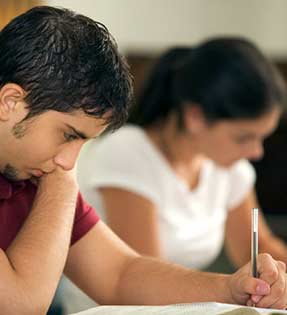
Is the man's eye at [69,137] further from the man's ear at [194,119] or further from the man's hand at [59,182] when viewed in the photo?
the man's ear at [194,119]

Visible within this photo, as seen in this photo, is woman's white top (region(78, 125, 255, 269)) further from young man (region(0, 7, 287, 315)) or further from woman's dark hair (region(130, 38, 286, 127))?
young man (region(0, 7, 287, 315))

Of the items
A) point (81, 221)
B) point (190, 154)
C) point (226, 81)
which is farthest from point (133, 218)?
point (81, 221)

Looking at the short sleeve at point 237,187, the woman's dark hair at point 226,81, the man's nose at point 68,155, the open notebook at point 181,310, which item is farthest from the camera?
the short sleeve at point 237,187

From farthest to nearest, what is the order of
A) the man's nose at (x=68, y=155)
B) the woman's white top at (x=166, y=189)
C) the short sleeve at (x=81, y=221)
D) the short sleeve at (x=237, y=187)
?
the short sleeve at (x=237, y=187), the woman's white top at (x=166, y=189), the short sleeve at (x=81, y=221), the man's nose at (x=68, y=155)

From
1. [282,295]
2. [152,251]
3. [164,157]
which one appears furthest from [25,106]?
Answer: [164,157]

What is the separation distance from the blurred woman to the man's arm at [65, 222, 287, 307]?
0.63 meters

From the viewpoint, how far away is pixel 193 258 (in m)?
2.26

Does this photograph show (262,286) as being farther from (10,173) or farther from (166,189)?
(166,189)

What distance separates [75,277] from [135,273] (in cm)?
11

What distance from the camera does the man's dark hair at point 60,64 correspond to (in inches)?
45.8

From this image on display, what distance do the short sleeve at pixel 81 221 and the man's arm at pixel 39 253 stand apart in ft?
0.33

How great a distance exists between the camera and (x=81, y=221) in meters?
1.38

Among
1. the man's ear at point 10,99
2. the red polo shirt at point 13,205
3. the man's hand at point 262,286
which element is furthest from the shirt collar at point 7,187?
the man's hand at point 262,286

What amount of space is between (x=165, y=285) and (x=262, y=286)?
6.9 inches
